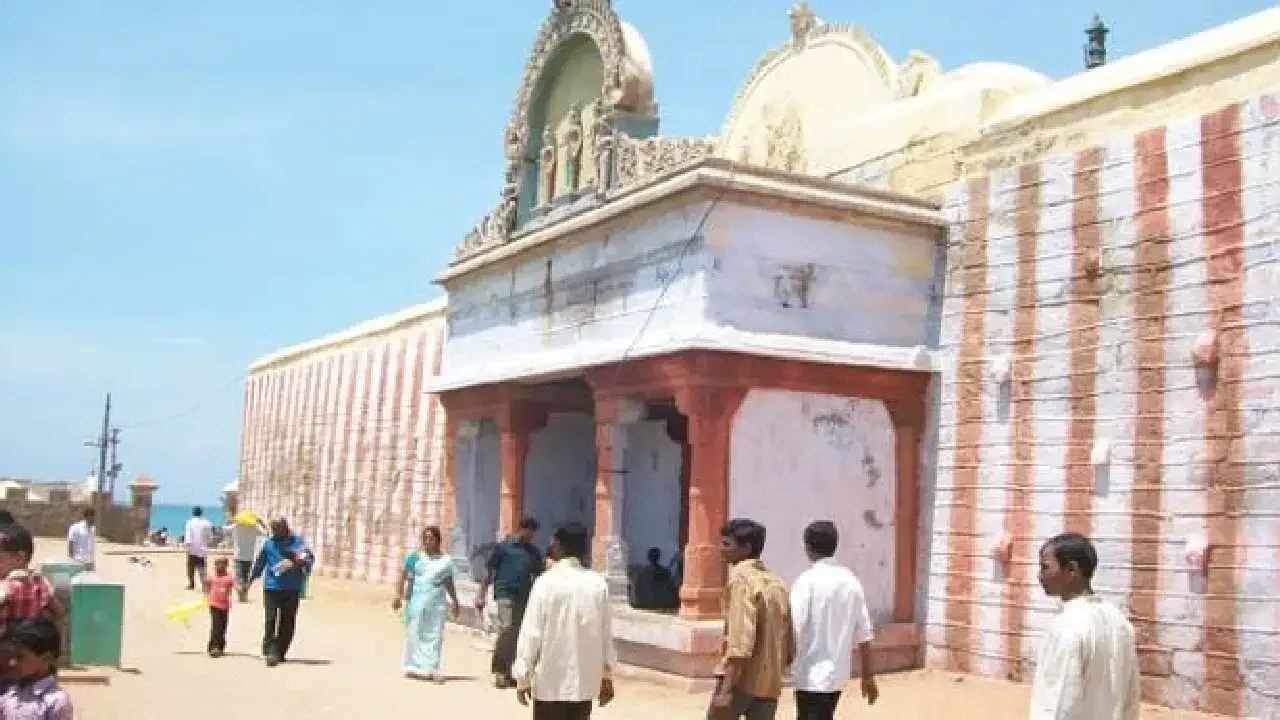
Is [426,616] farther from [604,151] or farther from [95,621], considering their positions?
[604,151]

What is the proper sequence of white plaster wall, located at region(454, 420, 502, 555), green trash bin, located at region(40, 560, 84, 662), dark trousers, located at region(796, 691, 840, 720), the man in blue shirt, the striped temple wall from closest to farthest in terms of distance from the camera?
dark trousers, located at region(796, 691, 840, 720) < green trash bin, located at region(40, 560, 84, 662) < the man in blue shirt < white plaster wall, located at region(454, 420, 502, 555) < the striped temple wall

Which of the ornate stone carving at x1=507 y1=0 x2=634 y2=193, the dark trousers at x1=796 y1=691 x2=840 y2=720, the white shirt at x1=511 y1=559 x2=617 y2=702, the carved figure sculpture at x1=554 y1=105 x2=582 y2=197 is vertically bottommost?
the dark trousers at x1=796 y1=691 x2=840 y2=720

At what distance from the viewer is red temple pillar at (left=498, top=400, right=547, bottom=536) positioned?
594 inches

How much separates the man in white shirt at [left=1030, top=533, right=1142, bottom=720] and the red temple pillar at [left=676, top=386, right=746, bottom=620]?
6.53m

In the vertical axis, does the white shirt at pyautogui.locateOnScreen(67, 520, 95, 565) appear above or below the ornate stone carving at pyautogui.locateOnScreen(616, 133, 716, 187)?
below

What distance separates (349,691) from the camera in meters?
A: 10.9

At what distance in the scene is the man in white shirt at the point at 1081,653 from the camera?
4.60 metres

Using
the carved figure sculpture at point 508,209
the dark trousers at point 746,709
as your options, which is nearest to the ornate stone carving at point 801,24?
the carved figure sculpture at point 508,209

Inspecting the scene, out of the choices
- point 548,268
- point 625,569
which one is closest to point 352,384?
point 548,268

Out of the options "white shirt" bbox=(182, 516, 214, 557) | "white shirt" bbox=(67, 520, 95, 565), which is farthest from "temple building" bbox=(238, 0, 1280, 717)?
"white shirt" bbox=(182, 516, 214, 557)

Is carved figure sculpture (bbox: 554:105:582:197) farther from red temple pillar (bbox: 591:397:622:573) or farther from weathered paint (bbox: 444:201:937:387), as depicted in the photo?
red temple pillar (bbox: 591:397:622:573)

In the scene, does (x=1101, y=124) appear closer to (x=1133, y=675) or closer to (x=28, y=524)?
(x=1133, y=675)

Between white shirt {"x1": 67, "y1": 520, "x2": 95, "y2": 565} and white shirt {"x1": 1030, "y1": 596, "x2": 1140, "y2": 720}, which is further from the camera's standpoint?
white shirt {"x1": 67, "y1": 520, "x2": 95, "y2": 565}

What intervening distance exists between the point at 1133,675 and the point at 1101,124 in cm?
758
